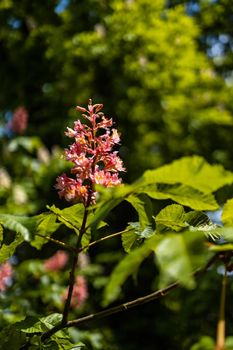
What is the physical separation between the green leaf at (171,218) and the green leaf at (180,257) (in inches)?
18.2

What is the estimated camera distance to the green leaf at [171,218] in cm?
128

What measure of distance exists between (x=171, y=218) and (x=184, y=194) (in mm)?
284

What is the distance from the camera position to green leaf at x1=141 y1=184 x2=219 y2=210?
100 cm

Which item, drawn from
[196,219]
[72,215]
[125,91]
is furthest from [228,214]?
[125,91]

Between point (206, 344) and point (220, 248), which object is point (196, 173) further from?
point (206, 344)

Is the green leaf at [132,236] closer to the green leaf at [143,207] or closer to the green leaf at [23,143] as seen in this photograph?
the green leaf at [143,207]

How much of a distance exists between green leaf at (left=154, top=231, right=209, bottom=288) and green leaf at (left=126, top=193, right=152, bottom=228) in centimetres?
34

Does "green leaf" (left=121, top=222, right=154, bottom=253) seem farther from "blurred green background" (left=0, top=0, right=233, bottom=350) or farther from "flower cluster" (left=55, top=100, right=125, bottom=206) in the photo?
"blurred green background" (left=0, top=0, right=233, bottom=350)

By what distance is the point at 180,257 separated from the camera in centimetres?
75

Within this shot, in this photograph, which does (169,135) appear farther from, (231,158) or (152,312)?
(152,312)

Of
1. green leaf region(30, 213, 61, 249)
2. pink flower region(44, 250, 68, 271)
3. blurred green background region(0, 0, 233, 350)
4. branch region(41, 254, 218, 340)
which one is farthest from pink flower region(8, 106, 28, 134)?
branch region(41, 254, 218, 340)

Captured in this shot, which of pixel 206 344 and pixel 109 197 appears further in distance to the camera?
pixel 109 197

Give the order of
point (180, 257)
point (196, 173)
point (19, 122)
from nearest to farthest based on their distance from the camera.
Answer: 1. point (180, 257)
2. point (196, 173)
3. point (19, 122)

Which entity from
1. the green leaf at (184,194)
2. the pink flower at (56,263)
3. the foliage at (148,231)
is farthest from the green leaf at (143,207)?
the pink flower at (56,263)
